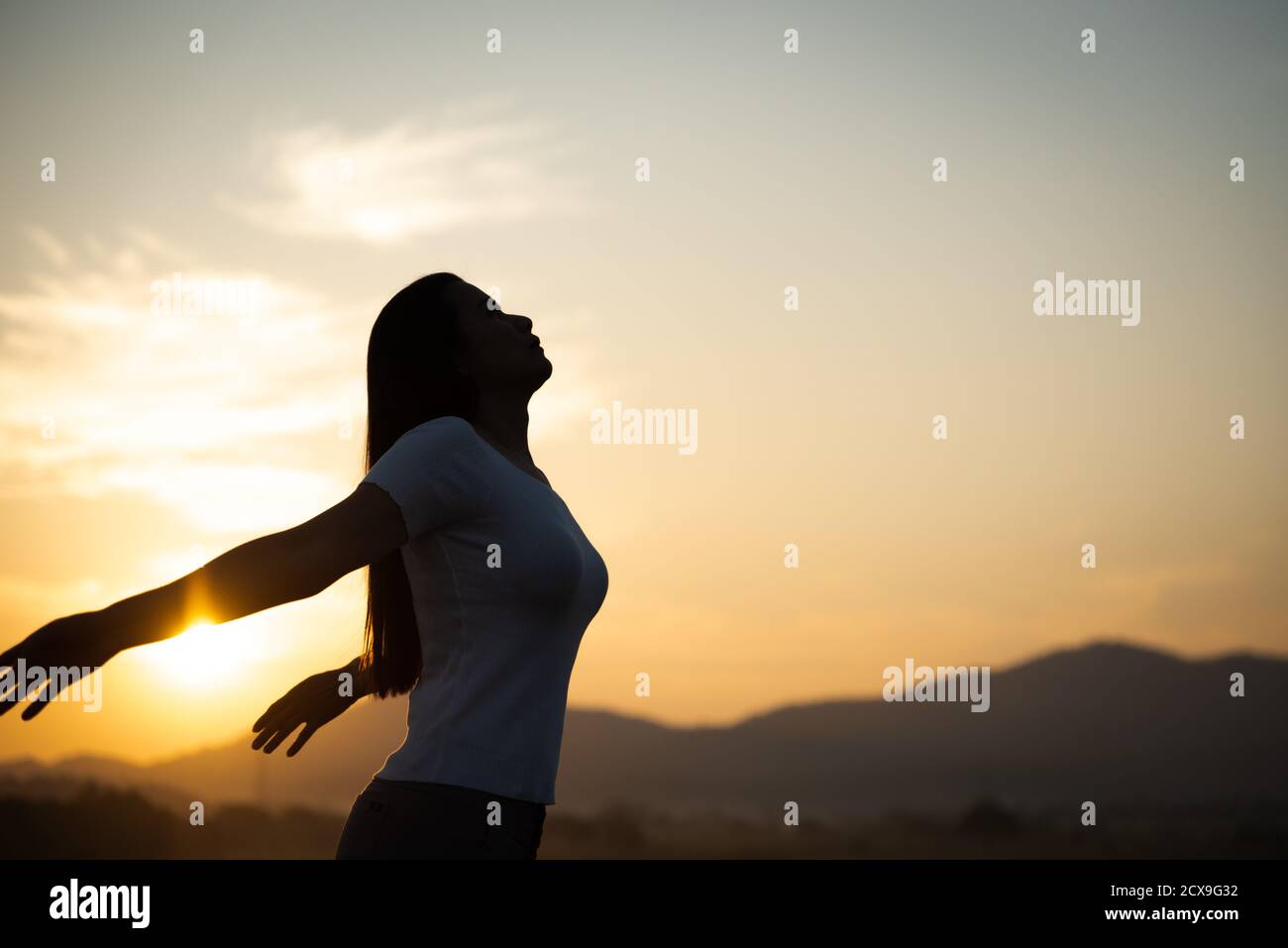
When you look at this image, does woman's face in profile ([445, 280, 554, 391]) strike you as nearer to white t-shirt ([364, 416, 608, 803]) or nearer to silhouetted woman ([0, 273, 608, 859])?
silhouetted woman ([0, 273, 608, 859])

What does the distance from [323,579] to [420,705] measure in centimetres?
56

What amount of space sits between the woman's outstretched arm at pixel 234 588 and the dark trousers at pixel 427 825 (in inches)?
22.8

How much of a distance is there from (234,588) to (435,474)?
1.85 ft

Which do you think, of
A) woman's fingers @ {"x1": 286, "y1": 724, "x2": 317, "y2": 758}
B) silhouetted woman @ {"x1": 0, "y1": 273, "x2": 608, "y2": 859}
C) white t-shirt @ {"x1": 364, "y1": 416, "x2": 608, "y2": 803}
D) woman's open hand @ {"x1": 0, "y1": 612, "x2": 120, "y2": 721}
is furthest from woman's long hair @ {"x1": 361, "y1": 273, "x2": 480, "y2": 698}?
woman's open hand @ {"x1": 0, "y1": 612, "x2": 120, "y2": 721}

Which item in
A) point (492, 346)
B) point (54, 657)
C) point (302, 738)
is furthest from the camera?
point (302, 738)

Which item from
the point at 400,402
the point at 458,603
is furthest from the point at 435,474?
the point at 400,402

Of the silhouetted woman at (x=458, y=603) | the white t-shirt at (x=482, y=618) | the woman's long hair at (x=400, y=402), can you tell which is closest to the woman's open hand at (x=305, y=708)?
the woman's long hair at (x=400, y=402)

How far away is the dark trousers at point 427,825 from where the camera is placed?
2463 millimetres

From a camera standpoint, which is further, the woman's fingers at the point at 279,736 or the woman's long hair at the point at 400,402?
the woman's fingers at the point at 279,736

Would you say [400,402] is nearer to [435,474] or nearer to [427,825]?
[435,474]

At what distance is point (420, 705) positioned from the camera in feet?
8.57

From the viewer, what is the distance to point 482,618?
8.48 ft

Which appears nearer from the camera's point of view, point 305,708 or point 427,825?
point 427,825

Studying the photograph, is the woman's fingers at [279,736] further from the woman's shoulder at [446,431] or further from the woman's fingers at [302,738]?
the woman's shoulder at [446,431]
